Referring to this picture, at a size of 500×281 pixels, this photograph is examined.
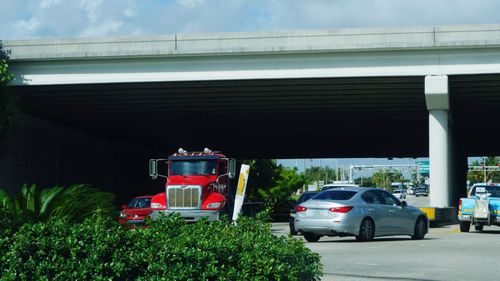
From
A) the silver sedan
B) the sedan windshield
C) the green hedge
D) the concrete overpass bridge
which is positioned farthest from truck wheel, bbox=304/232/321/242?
the green hedge

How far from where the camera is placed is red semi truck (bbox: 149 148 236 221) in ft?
92.6

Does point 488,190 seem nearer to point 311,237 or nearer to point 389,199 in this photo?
point 389,199

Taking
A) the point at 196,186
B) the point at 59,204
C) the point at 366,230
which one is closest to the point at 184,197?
the point at 196,186

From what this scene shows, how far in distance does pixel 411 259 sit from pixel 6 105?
81.3 feet

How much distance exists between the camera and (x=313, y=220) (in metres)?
23.6

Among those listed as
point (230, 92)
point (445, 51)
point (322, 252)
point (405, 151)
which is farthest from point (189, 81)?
point (405, 151)

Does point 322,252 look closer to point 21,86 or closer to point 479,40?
point 479,40

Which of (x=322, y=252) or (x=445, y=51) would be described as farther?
(x=445, y=51)

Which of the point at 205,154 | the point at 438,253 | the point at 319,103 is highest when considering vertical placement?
the point at 319,103

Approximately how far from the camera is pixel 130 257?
8758mm

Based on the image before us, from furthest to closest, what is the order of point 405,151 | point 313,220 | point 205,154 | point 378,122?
1. point 405,151
2. point 378,122
3. point 205,154
4. point 313,220

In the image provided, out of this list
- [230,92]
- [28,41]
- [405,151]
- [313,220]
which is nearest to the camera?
[313,220]

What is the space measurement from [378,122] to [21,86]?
21.6 m

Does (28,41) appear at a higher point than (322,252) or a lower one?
higher
